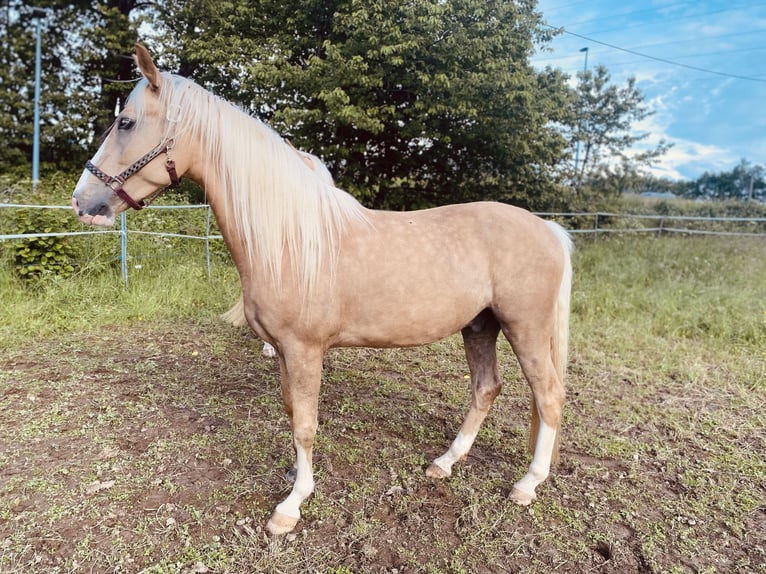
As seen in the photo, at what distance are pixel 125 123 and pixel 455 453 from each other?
2163 millimetres

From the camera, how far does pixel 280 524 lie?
1891 mm

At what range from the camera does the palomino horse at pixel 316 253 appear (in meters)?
1.69

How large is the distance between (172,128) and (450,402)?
2.46 meters

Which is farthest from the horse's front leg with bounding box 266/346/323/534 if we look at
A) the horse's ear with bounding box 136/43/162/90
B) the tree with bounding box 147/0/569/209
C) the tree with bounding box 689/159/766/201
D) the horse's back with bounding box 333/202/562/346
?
the tree with bounding box 689/159/766/201

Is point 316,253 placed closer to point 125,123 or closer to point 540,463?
point 125,123

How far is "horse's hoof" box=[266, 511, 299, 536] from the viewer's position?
1.87 metres

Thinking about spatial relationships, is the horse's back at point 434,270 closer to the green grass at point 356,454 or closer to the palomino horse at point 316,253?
the palomino horse at point 316,253

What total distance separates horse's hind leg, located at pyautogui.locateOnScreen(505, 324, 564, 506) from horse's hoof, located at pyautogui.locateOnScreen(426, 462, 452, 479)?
Answer: 35 cm

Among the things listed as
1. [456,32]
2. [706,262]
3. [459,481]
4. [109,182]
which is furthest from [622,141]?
[109,182]

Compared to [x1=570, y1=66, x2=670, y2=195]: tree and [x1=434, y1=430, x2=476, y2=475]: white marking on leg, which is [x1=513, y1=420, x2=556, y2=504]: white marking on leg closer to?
[x1=434, y1=430, x2=476, y2=475]: white marking on leg

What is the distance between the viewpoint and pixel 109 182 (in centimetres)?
167

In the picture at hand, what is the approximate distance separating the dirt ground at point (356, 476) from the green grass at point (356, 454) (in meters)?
0.01

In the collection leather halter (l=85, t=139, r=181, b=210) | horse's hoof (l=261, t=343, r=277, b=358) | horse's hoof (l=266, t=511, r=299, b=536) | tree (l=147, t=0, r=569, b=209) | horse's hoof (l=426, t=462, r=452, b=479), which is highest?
tree (l=147, t=0, r=569, b=209)

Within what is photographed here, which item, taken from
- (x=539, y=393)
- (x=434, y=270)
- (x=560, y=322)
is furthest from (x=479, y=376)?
(x=434, y=270)
